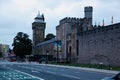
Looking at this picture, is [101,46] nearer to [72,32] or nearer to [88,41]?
[88,41]

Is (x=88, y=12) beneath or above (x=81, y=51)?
above

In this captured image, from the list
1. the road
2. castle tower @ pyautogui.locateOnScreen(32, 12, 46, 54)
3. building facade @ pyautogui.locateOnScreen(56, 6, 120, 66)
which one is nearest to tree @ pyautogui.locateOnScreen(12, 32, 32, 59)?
castle tower @ pyautogui.locateOnScreen(32, 12, 46, 54)

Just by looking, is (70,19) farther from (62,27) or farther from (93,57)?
(93,57)

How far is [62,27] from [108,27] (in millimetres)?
34004

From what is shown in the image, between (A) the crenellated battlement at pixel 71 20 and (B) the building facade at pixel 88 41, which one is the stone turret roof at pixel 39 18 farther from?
(A) the crenellated battlement at pixel 71 20

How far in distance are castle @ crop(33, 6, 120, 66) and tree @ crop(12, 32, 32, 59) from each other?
24.7 m

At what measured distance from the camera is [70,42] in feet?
271

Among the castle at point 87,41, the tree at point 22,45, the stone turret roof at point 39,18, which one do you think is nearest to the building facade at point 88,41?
the castle at point 87,41

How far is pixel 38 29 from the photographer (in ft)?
415

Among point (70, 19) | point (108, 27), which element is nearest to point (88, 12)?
point (70, 19)

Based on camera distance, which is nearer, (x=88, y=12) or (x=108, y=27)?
(x=108, y=27)

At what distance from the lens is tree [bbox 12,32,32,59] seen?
418 feet

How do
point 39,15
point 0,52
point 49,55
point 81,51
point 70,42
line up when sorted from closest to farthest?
point 0,52 < point 81,51 < point 70,42 < point 49,55 < point 39,15

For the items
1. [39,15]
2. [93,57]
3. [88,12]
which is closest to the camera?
[93,57]
